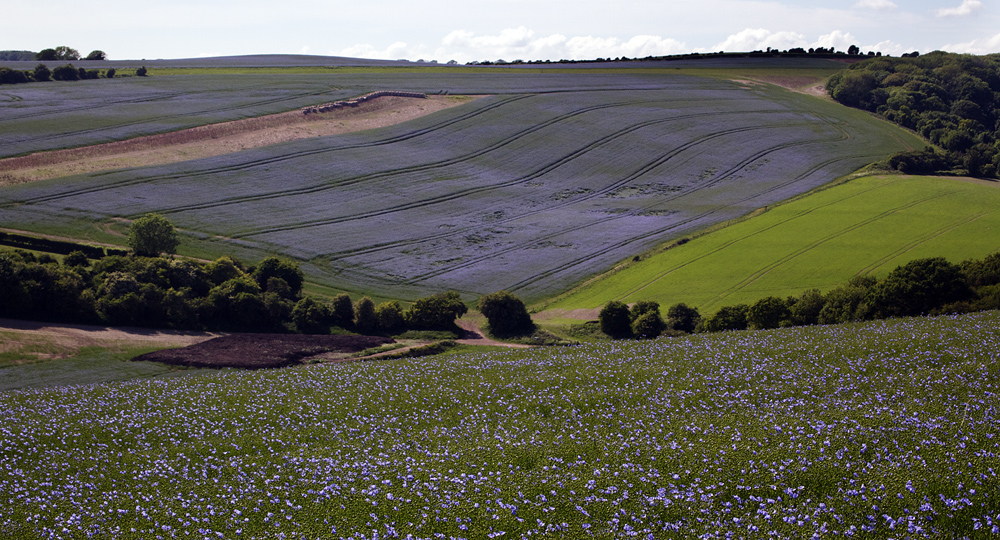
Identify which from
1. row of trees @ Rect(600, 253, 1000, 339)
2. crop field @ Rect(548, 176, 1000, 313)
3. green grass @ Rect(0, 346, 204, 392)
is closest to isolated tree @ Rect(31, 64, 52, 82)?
green grass @ Rect(0, 346, 204, 392)

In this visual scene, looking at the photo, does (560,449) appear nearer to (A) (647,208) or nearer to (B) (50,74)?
(A) (647,208)

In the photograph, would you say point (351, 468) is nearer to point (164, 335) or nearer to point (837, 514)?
point (837, 514)

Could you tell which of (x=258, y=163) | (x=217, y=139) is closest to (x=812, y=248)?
(x=258, y=163)

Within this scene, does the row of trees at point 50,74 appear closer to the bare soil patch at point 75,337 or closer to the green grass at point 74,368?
the bare soil patch at point 75,337

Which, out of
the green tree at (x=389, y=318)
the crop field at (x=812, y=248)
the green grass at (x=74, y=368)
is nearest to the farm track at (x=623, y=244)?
the crop field at (x=812, y=248)

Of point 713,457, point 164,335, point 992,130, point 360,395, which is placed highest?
point 992,130

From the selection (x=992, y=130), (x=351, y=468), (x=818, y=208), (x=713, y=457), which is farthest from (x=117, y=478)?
(x=992, y=130)
